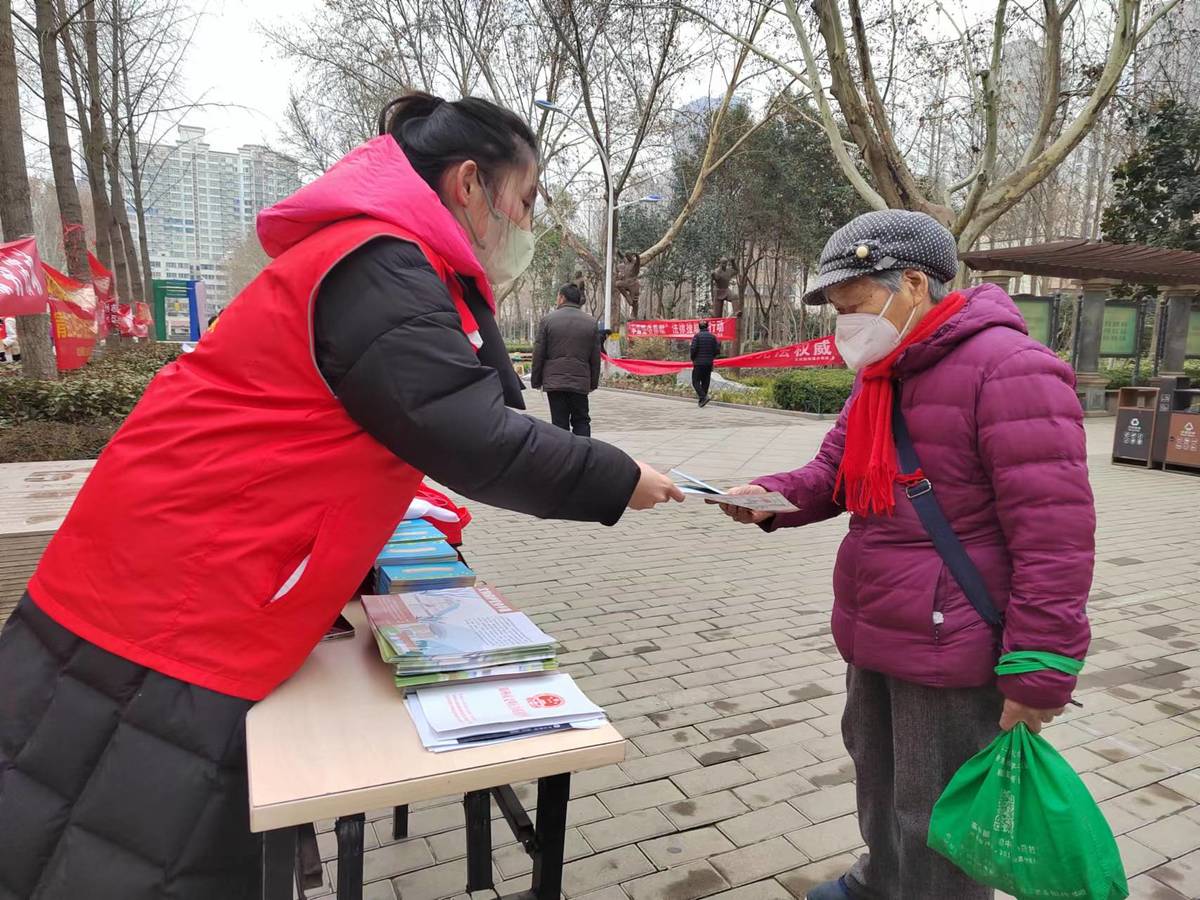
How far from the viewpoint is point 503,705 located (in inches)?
53.3

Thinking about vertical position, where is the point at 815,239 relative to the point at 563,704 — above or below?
above

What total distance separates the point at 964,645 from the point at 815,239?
25.4 metres

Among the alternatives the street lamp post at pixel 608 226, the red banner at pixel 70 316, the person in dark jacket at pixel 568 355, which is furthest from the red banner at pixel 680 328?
the red banner at pixel 70 316

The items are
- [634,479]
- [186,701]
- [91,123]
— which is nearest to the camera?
[186,701]

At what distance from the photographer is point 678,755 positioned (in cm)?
313

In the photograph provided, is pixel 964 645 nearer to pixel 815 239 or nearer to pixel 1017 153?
pixel 815 239

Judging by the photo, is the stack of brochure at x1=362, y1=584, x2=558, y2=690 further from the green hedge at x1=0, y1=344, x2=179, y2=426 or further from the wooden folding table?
the green hedge at x1=0, y1=344, x2=179, y2=426

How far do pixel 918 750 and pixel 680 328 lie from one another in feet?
68.7

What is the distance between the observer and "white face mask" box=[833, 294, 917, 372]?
5.92ft

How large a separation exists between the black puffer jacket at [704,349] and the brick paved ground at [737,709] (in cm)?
994

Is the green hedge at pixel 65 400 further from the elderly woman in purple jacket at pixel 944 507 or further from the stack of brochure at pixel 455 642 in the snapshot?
the elderly woman in purple jacket at pixel 944 507

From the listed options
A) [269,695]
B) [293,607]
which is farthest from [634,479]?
[269,695]

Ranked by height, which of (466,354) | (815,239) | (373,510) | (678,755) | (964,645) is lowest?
(678,755)

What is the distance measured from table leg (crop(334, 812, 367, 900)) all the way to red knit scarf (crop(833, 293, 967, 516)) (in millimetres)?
1192
